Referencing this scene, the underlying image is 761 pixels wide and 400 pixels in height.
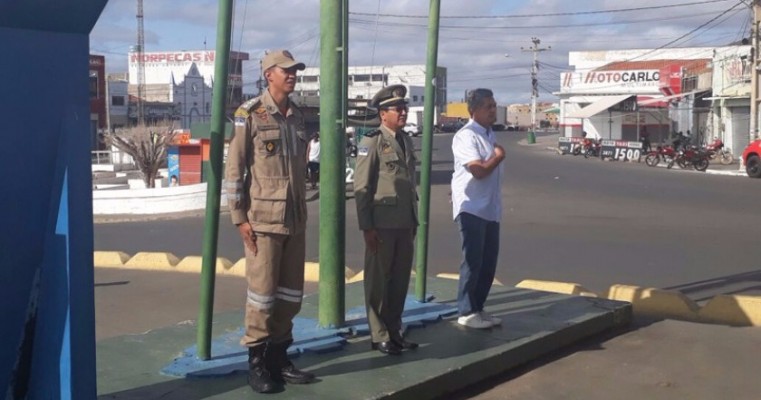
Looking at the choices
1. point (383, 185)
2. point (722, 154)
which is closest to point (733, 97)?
point (722, 154)

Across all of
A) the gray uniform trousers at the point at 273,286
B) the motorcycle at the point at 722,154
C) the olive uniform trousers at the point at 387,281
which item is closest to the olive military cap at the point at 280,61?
the gray uniform trousers at the point at 273,286

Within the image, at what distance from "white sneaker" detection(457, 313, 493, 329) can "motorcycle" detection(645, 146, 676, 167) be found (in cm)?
3229

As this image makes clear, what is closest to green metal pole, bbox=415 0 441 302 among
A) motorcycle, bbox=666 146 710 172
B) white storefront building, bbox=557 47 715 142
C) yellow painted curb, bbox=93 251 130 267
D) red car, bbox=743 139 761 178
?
yellow painted curb, bbox=93 251 130 267

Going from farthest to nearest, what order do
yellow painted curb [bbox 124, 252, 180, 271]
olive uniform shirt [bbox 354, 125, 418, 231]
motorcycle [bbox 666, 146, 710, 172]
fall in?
motorcycle [bbox 666, 146, 710, 172] → yellow painted curb [bbox 124, 252, 180, 271] → olive uniform shirt [bbox 354, 125, 418, 231]

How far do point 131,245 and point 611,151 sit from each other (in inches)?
1252

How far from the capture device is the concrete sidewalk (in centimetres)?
520

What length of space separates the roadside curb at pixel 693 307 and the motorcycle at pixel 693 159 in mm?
27368

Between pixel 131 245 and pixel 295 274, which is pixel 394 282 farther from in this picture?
pixel 131 245

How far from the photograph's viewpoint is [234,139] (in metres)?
5.15

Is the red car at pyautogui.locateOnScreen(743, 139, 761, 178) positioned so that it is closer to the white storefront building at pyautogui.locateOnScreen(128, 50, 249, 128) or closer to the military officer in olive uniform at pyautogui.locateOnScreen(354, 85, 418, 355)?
the military officer in olive uniform at pyautogui.locateOnScreen(354, 85, 418, 355)

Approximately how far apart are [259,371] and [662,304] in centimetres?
480

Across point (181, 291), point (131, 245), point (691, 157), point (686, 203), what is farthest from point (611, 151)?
point (181, 291)

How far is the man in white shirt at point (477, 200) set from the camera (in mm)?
6672

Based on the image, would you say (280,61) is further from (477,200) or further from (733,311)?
(733,311)
